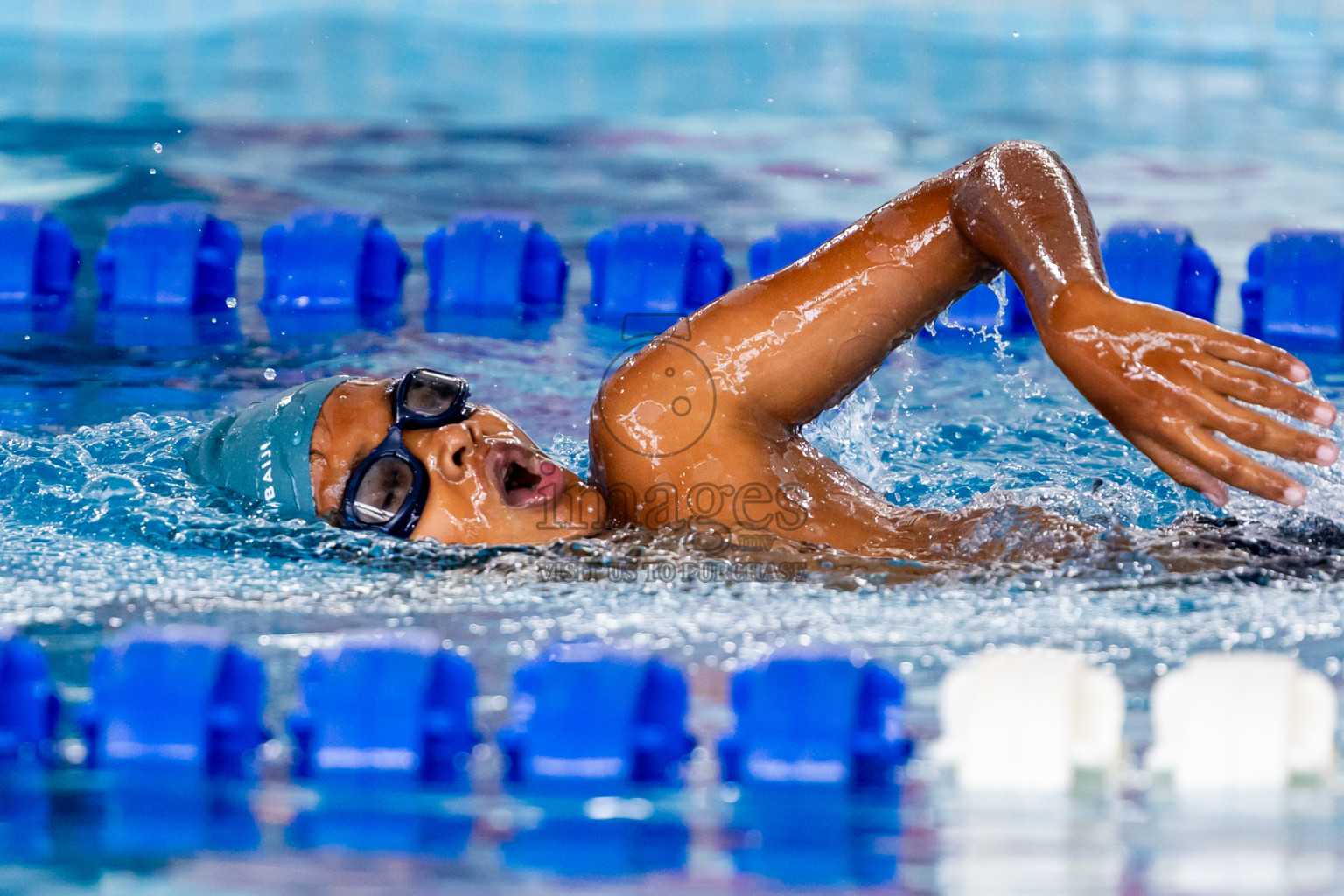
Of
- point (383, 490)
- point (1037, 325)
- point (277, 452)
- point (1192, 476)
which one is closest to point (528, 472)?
point (383, 490)

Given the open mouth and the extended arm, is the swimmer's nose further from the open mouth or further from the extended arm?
the extended arm

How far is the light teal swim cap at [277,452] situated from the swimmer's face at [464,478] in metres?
0.02

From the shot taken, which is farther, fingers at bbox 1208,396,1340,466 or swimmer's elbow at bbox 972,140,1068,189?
swimmer's elbow at bbox 972,140,1068,189

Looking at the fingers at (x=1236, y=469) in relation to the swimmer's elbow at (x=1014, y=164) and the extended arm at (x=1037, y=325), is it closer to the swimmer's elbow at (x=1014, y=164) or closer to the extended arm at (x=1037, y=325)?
the extended arm at (x=1037, y=325)

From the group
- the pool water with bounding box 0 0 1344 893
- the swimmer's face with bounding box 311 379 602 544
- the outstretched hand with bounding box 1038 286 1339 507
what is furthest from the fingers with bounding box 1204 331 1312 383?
the swimmer's face with bounding box 311 379 602 544

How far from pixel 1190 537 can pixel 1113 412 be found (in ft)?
1.97

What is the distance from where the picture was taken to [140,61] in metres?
7.68

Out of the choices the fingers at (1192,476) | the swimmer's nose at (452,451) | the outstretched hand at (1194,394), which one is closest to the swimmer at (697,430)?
the swimmer's nose at (452,451)

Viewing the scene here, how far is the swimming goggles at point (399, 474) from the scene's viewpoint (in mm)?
2412

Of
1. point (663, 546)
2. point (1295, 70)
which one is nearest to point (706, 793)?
point (663, 546)

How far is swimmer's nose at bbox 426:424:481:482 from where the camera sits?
7.94 ft

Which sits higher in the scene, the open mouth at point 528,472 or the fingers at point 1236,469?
the fingers at point 1236,469

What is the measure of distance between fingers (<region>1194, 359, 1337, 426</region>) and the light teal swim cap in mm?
1337

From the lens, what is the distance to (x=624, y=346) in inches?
172
